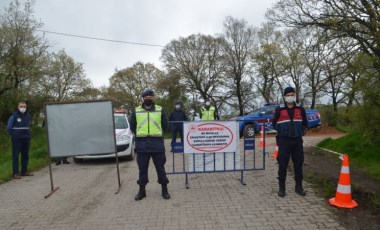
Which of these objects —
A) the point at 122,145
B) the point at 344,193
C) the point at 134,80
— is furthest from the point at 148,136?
the point at 134,80

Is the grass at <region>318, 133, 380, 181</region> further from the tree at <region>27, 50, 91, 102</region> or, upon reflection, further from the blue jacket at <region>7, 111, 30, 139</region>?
the tree at <region>27, 50, 91, 102</region>

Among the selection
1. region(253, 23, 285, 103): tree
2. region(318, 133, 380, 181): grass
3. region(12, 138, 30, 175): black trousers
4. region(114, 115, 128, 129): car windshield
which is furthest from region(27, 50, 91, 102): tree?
region(318, 133, 380, 181): grass

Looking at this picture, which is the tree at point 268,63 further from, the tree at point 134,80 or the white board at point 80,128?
the white board at point 80,128

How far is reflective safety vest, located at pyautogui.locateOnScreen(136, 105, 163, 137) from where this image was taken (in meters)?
6.07

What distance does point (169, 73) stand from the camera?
42.2 metres

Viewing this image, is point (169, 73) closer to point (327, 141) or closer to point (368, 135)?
point (327, 141)

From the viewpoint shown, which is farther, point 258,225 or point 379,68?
point 379,68

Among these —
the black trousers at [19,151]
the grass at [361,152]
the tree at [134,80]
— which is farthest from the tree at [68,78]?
the grass at [361,152]

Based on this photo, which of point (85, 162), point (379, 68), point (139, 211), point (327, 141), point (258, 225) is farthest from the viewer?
point (327, 141)

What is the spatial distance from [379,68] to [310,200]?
3.10m

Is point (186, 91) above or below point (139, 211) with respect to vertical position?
above

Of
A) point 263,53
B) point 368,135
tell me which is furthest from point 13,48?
point 263,53

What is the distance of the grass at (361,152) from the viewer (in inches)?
294

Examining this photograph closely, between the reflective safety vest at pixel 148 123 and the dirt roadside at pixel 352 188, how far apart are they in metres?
3.06
